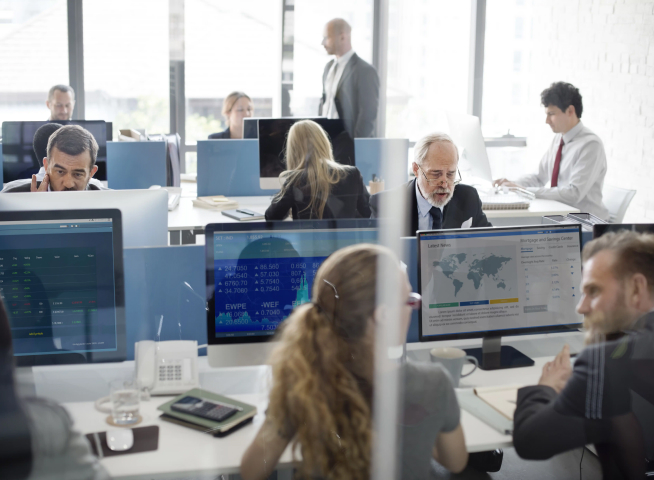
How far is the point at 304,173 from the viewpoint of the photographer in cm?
235

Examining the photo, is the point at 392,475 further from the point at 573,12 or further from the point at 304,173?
the point at 573,12

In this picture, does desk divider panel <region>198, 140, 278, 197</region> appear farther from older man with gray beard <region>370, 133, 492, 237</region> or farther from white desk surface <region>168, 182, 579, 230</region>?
older man with gray beard <region>370, 133, 492, 237</region>

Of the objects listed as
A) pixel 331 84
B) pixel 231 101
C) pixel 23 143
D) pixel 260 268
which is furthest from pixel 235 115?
pixel 260 268

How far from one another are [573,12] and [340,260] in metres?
3.48

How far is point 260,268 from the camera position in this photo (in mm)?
1225

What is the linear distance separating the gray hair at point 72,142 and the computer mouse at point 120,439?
1239mm

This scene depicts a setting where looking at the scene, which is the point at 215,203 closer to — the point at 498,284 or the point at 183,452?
the point at 498,284

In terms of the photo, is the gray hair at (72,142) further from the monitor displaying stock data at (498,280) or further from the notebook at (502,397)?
the notebook at (502,397)

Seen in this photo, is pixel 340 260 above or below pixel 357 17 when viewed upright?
below

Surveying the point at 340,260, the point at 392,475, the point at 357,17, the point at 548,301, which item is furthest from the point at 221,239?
the point at 357,17

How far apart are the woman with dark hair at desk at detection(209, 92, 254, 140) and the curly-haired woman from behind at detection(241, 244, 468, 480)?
2.59 metres

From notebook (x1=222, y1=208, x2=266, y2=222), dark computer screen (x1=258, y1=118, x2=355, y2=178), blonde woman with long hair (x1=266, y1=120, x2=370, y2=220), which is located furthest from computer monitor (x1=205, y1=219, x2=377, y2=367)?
dark computer screen (x1=258, y1=118, x2=355, y2=178)

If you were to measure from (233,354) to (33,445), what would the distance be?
1.26ft

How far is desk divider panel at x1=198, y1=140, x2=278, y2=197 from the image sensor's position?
3.00 m
